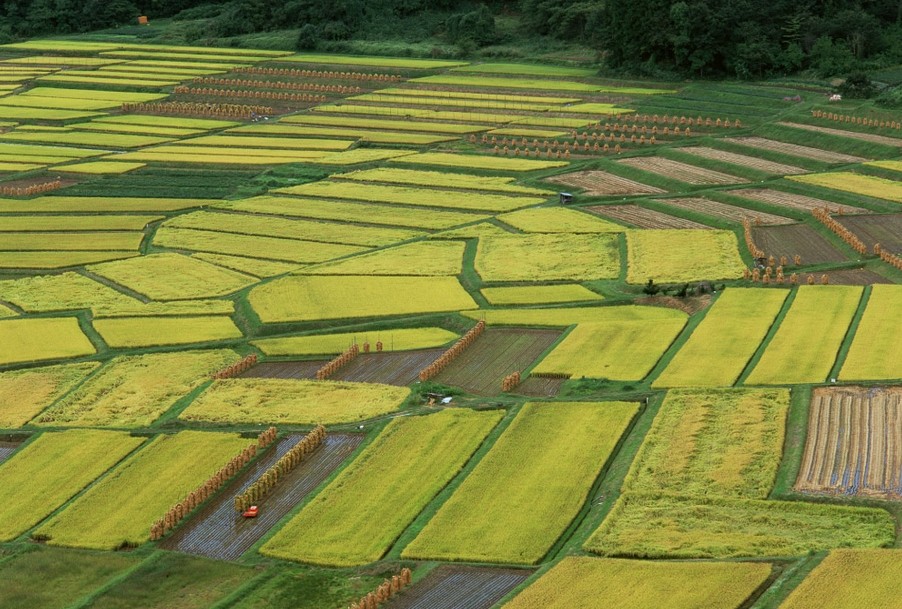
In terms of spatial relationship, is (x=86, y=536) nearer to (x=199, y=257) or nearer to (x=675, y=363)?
(x=675, y=363)

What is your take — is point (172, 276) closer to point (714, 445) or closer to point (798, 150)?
point (714, 445)

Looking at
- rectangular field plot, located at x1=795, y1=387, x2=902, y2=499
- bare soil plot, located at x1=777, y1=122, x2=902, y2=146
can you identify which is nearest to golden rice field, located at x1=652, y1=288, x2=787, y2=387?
rectangular field plot, located at x1=795, y1=387, x2=902, y2=499

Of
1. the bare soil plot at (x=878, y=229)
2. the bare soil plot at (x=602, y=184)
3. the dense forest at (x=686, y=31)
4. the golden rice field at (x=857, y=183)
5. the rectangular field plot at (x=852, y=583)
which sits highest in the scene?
the dense forest at (x=686, y=31)

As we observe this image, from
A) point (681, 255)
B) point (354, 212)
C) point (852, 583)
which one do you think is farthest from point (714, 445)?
point (354, 212)

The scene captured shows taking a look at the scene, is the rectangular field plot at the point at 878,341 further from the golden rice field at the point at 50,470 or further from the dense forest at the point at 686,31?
the dense forest at the point at 686,31

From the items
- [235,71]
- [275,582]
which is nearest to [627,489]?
[275,582]

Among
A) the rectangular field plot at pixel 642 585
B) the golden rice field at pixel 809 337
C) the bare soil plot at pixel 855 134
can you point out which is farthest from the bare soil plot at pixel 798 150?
the rectangular field plot at pixel 642 585

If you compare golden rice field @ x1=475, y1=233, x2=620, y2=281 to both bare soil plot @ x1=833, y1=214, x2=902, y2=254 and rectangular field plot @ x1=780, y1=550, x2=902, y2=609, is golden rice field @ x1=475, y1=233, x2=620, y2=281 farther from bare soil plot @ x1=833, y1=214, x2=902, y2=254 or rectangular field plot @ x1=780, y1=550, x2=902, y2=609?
rectangular field plot @ x1=780, y1=550, x2=902, y2=609
